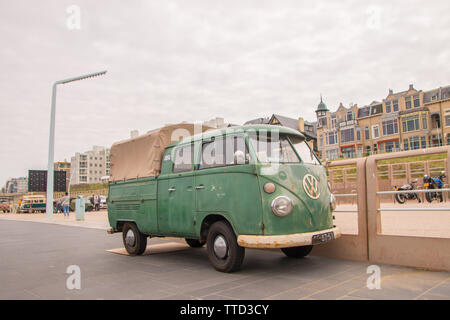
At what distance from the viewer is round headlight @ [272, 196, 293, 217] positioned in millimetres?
5078

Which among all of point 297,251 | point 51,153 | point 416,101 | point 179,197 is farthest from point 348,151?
point 179,197

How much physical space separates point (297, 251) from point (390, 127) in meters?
55.0

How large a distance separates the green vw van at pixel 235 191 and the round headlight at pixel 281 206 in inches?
0.6

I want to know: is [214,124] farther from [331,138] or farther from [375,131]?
[331,138]

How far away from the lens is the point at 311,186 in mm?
5539

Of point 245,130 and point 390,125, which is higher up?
point 390,125

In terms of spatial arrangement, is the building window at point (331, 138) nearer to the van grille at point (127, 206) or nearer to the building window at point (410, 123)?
the building window at point (410, 123)

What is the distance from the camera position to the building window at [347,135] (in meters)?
60.9

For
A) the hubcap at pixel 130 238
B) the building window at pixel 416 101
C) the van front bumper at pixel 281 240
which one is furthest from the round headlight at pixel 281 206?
the building window at pixel 416 101

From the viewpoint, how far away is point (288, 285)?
476 centimetres

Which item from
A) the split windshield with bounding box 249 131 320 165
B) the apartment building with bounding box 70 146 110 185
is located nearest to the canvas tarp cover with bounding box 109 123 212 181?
the split windshield with bounding box 249 131 320 165

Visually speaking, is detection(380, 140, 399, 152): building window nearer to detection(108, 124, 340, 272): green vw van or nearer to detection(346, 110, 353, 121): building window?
detection(346, 110, 353, 121): building window

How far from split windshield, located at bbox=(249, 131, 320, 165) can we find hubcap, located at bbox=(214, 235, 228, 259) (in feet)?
4.73
